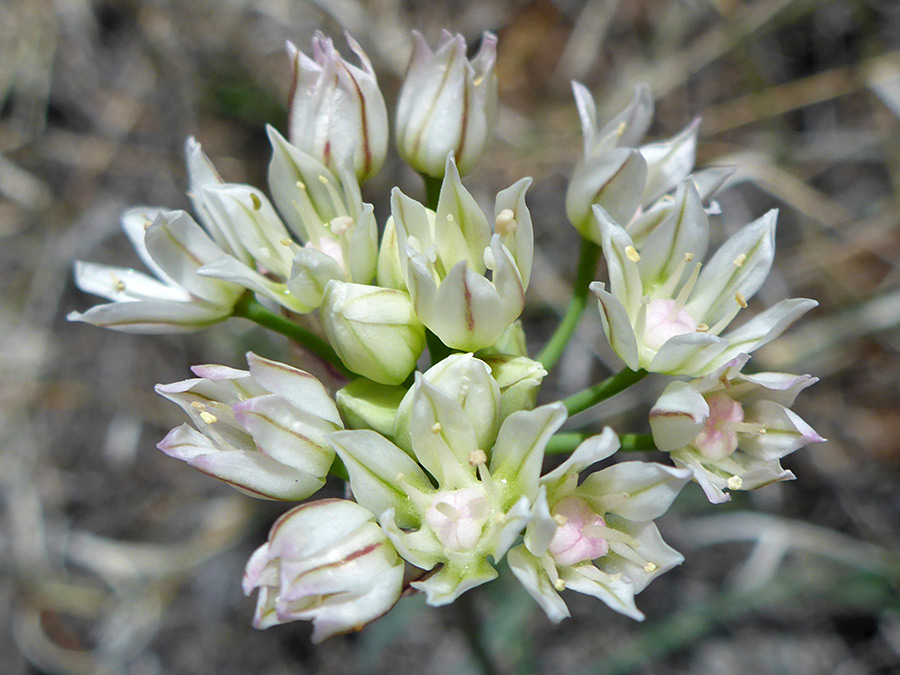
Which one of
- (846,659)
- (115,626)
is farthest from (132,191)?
(846,659)

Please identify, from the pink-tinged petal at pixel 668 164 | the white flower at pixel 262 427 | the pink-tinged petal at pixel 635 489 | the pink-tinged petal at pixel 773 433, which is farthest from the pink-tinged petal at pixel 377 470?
the pink-tinged petal at pixel 668 164

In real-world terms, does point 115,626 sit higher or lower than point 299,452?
lower

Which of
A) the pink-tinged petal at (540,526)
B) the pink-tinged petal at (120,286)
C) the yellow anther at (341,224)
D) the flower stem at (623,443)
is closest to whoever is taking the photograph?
the pink-tinged petal at (540,526)

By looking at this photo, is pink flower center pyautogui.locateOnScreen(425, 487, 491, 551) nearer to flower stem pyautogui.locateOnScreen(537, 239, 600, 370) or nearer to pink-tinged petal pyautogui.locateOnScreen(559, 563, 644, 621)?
pink-tinged petal pyautogui.locateOnScreen(559, 563, 644, 621)

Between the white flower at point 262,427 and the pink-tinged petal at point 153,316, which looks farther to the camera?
the pink-tinged petal at point 153,316

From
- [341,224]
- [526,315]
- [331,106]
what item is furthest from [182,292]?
[526,315]

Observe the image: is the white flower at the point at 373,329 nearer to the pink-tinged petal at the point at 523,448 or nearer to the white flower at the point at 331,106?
the pink-tinged petal at the point at 523,448

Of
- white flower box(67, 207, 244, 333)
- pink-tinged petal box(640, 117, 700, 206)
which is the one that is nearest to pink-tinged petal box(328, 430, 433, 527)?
white flower box(67, 207, 244, 333)

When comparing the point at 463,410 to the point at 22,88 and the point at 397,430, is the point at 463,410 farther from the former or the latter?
the point at 22,88
